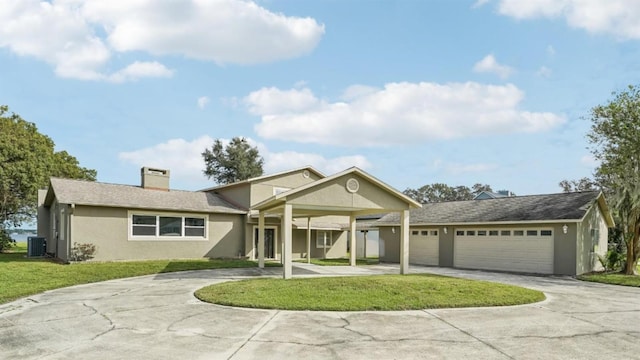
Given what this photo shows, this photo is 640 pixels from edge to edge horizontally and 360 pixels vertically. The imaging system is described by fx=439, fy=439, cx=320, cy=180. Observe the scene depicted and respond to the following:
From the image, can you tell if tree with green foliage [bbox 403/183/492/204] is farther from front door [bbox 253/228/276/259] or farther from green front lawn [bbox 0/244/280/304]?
green front lawn [bbox 0/244/280/304]

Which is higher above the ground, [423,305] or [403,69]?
[403,69]

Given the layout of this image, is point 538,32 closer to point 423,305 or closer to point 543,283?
point 543,283

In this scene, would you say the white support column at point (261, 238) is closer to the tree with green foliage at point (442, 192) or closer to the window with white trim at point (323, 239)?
the window with white trim at point (323, 239)

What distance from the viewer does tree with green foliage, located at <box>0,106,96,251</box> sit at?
28.2 meters

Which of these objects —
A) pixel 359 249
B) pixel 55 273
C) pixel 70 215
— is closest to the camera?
pixel 55 273

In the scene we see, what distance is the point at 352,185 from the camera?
1622 centimetres

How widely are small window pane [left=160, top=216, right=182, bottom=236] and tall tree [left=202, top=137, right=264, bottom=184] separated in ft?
94.3

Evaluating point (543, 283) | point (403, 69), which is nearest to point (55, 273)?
point (403, 69)

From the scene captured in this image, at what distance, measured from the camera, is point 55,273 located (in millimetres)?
15734

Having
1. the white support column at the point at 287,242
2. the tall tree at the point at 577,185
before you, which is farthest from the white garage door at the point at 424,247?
the tall tree at the point at 577,185

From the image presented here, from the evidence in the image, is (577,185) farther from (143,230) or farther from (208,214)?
(143,230)

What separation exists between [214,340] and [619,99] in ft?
71.4

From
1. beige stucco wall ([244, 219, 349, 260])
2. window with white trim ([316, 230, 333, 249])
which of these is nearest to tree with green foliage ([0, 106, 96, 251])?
beige stucco wall ([244, 219, 349, 260])

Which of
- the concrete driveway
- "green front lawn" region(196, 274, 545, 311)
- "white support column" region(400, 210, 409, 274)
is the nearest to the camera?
the concrete driveway
